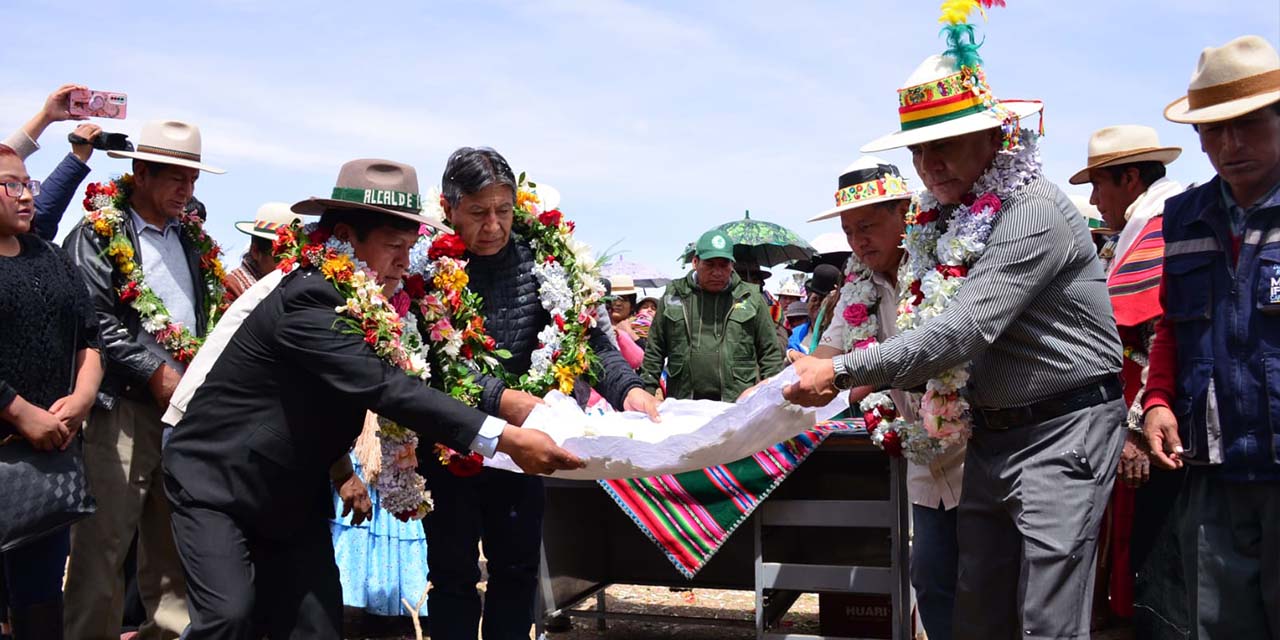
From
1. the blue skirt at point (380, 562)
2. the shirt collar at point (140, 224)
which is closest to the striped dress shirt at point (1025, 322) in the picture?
the shirt collar at point (140, 224)

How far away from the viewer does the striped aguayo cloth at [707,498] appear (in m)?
5.55

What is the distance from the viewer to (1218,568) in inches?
138

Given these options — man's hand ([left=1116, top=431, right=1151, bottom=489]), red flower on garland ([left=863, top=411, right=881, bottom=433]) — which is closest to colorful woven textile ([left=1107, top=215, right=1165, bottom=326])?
man's hand ([left=1116, top=431, right=1151, bottom=489])

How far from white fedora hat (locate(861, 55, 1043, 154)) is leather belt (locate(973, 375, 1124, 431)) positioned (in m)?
0.92

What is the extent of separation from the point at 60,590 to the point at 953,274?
12.8 feet

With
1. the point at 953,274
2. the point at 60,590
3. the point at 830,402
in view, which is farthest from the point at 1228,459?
the point at 60,590

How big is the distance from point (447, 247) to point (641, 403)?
102 cm

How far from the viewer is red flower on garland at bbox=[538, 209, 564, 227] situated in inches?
189

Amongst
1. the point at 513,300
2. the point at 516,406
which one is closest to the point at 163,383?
the point at 513,300

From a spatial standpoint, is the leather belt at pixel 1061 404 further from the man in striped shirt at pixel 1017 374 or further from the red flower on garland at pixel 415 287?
the red flower on garland at pixel 415 287

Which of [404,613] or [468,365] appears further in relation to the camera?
[404,613]

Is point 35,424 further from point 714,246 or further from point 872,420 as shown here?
point 714,246

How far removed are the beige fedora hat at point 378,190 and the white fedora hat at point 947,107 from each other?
5.51 feet

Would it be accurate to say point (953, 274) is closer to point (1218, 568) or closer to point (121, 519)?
point (1218, 568)
